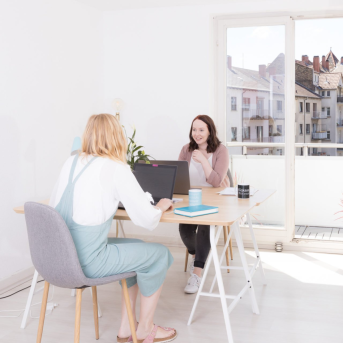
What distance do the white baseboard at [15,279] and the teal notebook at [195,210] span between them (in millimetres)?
1660

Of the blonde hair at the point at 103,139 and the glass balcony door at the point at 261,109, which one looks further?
the glass balcony door at the point at 261,109

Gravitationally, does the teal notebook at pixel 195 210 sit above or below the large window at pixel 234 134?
below

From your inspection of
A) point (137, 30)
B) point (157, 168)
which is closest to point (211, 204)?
point (157, 168)

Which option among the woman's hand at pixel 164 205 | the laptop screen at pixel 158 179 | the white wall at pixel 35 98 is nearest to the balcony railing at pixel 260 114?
the white wall at pixel 35 98

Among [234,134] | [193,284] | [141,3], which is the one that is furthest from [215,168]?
[141,3]

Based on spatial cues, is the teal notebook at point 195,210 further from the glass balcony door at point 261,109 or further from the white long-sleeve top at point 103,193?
the glass balcony door at point 261,109

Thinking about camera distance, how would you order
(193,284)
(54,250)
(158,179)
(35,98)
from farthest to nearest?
(35,98) < (193,284) < (158,179) < (54,250)

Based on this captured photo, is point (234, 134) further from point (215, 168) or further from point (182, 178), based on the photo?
point (182, 178)

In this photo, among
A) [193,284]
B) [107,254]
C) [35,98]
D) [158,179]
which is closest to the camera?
[107,254]

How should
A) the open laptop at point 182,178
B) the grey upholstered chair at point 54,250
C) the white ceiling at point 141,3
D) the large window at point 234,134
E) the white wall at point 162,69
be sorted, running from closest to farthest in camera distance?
the grey upholstered chair at point 54,250, the open laptop at point 182,178, the white ceiling at point 141,3, the white wall at point 162,69, the large window at point 234,134

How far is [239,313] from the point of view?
116 inches

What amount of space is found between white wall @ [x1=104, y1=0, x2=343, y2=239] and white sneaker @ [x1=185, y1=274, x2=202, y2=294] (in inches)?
54.9

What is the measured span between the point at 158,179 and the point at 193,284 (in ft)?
3.17

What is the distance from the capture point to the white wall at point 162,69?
452cm
